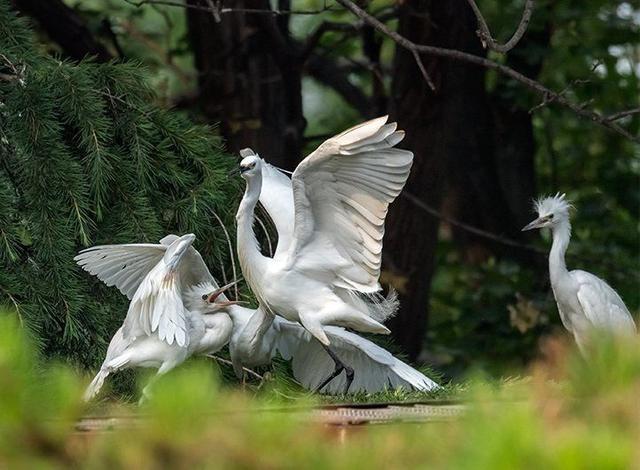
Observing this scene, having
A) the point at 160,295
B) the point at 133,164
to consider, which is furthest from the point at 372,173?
the point at 133,164

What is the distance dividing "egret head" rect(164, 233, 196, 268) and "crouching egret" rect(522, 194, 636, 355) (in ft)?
5.48

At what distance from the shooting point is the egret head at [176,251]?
367 cm

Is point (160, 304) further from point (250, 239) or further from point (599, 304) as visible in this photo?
point (599, 304)

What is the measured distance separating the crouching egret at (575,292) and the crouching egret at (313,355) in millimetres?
864

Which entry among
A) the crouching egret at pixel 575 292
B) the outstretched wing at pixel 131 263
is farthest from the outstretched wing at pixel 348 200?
the crouching egret at pixel 575 292

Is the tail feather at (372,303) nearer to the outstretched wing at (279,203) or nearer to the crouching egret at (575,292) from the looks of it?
the outstretched wing at (279,203)

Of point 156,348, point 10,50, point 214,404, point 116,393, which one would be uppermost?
point 214,404

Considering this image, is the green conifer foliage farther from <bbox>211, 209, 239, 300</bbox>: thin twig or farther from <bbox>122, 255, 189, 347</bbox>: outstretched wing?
<bbox>122, 255, 189, 347</bbox>: outstretched wing

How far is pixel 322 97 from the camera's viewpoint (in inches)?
403

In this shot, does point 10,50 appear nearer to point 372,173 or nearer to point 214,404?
point 372,173

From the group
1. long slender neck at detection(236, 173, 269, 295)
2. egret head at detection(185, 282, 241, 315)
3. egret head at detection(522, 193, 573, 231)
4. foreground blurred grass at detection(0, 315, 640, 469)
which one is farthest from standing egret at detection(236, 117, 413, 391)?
foreground blurred grass at detection(0, 315, 640, 469)

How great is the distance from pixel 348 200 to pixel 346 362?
2.33 ft

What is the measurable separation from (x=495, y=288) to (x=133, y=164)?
2.81 meters

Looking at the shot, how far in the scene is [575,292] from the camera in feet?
15.7
